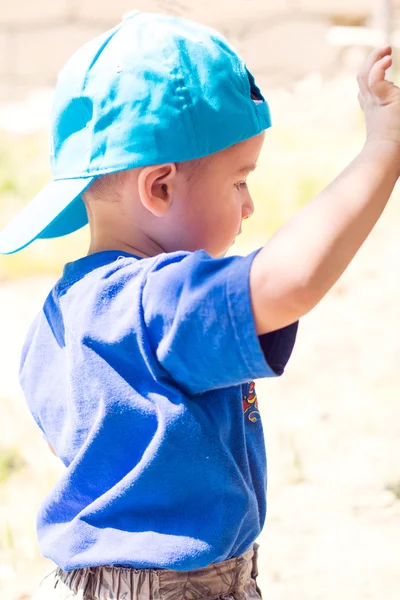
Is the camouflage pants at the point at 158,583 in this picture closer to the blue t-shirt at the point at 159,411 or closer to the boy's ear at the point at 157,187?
the blue t-shirt at the point at 159,411

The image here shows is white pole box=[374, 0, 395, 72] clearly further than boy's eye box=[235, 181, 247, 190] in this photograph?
Yes

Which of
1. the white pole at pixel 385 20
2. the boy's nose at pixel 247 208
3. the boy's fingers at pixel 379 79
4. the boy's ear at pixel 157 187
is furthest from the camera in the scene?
the white pole at pixel 385 20

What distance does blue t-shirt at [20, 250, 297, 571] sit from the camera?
124 centimetres

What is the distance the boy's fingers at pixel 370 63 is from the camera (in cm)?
134

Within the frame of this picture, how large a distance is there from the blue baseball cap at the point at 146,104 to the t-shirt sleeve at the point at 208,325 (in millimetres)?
215

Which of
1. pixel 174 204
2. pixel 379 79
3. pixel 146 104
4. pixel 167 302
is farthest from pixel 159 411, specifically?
pixel 379 79

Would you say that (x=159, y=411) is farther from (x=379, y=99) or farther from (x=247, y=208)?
(x=379, y=99)

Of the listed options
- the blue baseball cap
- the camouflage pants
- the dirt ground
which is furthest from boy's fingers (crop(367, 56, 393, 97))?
the dirt ground

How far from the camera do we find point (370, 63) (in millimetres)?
1345

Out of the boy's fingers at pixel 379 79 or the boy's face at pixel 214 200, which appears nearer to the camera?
the boy's fingers at pixel 379 79

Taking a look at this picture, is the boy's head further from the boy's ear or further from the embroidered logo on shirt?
the embroidered logo on shirt

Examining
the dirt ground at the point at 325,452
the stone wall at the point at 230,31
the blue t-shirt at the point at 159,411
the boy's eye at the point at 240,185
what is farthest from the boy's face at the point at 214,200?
the stone wall at the point at 230,31

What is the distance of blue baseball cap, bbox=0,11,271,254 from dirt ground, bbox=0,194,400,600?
5.01 ft

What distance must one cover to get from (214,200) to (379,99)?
12.1 inches
